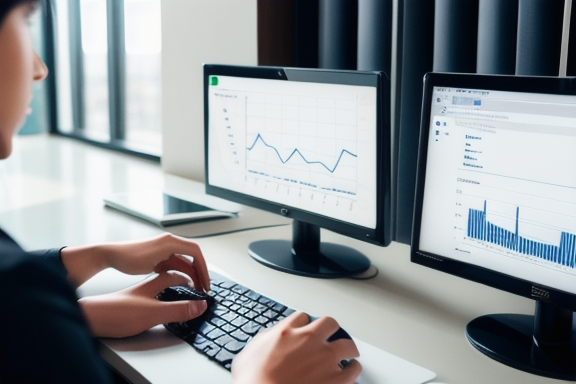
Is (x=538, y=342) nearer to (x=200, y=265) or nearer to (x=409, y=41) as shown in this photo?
(x=200, y=265)

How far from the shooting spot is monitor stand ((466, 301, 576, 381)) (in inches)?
35.9

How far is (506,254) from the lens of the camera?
3.14 feet

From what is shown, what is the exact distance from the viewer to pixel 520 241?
938mm

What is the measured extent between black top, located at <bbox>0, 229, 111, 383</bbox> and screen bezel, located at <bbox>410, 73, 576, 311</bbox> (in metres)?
0.61

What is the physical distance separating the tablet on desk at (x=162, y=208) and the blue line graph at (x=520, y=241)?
31.1 inches

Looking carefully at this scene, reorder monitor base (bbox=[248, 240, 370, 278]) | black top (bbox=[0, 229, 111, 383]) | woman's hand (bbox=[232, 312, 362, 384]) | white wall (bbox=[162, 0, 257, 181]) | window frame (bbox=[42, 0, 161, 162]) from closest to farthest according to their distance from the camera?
1. black top (bbox=[0, 229, 111, 383])
2. woman's hand (bbox=[232, 312, 362, 384])
3. monitor base (bbox=[248, 240, 370, 278])
4. white wall (bbox=[162, 0, 257, 181])
5. window frame (bbox=[42, 0, 161, 162])

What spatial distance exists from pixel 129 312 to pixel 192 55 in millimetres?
1280

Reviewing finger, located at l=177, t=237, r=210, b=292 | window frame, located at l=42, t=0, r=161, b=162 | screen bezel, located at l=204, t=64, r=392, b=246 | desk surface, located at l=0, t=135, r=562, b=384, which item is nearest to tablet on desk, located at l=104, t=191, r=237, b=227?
desk surface, located at l=0, t=135, r=562, b=384

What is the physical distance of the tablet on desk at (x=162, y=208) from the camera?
1.61 meters

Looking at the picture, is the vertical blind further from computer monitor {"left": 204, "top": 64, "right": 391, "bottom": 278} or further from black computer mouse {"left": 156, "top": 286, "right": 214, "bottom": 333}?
black computer mouse {"left": 156, "top": 286, "right": 214, "bottom": 333}

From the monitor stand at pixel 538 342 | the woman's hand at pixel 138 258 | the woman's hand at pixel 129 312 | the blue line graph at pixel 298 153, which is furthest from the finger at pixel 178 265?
the monitor stand at pixel 538 342

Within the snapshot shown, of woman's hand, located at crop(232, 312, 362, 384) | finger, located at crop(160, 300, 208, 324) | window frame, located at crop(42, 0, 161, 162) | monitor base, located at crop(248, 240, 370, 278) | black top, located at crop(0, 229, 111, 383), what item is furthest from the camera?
window frame, located at crop(42, 0, 161, 162)

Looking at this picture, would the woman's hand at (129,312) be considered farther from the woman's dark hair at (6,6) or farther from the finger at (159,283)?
the woman's dark hair at (6,6)

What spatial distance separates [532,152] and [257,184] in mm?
Result: 622
